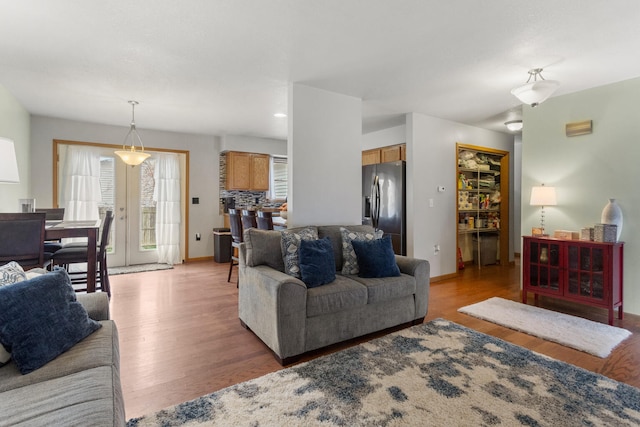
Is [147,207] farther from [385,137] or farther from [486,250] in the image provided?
[486,250]

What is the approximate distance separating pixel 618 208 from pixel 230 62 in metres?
4.08

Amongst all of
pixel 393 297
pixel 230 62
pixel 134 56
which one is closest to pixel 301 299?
pixel 393 297

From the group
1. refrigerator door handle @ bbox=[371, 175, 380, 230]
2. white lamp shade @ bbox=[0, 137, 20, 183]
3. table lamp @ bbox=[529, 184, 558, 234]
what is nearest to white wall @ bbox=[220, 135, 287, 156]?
refrigerator door handle @ bbox=[371, 175, 380, 230]

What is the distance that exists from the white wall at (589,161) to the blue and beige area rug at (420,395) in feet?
6.75

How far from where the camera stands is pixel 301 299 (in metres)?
2.39

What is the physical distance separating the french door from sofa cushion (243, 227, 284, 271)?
3933 mm

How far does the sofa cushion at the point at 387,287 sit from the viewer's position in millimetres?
2752

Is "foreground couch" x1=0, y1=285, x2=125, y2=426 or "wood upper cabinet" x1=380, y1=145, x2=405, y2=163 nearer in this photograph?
"foreground couch" x1=0, y1=285, x2=125, y2=426

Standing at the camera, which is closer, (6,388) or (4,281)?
(6,388)

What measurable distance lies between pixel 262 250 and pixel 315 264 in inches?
20.7

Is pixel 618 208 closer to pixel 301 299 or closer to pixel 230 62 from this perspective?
pixel 301 299

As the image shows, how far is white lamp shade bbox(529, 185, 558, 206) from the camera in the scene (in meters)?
3.68

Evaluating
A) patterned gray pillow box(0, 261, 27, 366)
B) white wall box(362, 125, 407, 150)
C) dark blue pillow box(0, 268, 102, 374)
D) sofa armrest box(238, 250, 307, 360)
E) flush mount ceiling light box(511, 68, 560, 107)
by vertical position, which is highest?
white wall box(362, 125, 407, 150)

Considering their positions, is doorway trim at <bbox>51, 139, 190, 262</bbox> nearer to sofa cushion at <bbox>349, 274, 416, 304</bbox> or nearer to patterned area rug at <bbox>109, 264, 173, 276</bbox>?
patterned area rug at <bbox>109, 264, 173, 276</bbox>
